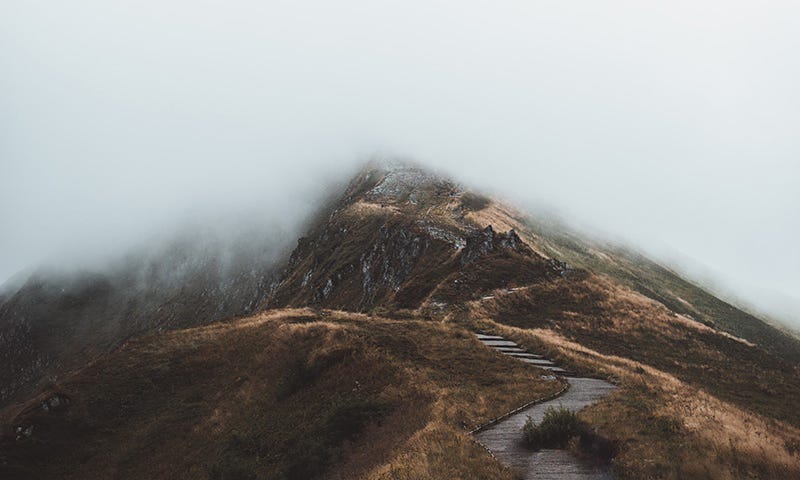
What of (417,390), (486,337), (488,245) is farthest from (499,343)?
(488,245)

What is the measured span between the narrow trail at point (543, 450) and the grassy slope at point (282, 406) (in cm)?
81

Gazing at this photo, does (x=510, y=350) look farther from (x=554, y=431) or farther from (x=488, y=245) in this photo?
(x=488, y=245)

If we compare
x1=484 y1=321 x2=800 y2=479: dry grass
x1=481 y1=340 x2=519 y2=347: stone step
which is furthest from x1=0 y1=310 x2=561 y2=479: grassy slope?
x1=484 y1=321 x2=800 y2=479: dry grass

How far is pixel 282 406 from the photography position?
86.1 ft

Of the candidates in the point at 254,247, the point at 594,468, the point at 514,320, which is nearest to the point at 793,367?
the point at 514,320

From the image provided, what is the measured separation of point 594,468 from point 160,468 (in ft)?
73.5

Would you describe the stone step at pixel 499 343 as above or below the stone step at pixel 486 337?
above

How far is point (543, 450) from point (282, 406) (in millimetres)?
15806

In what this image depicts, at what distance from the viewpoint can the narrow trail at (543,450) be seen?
13.9 meters

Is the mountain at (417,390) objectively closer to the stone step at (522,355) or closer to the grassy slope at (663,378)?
the grassy slope at (663,378)

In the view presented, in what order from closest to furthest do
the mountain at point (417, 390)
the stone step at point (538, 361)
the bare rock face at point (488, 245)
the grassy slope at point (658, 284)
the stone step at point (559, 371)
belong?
the mountain at point (417, 390) < the stone step at point (559, 371) < the stone step at point (538, 361) < the bare rock face at point (488, 245) < the grassy slope at point (658, 284)

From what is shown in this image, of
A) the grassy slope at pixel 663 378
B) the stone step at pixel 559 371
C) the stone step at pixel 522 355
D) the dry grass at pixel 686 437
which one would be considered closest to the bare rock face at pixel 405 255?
the grassy slope at pixel 663 378

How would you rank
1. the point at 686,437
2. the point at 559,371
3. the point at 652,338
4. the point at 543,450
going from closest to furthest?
the point at 686,437
the point at 543,450
the point at 559,371
the point at 652,338

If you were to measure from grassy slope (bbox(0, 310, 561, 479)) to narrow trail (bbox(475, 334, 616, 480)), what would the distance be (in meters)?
0.81
